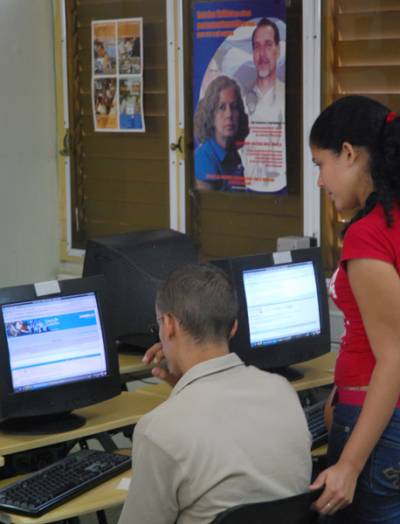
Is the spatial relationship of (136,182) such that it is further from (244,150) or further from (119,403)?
(119,403)

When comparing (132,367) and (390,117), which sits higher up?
(390,117)

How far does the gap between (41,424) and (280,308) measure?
92 centimetres

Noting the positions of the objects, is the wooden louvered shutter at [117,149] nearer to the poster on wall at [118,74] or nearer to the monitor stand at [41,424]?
the poster on wall at [118,74]

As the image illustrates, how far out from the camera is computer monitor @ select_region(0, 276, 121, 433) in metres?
2.75

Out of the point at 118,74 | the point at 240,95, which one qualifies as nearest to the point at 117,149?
the point at 118,74

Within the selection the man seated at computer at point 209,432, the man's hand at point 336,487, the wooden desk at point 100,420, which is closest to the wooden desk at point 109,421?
the wooden desk at point 100,420

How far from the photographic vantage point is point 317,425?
10.2ft

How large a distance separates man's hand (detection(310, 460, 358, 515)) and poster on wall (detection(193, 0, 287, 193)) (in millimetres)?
2760

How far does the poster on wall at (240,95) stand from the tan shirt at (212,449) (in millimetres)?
2831

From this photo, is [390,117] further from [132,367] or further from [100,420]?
[132,367]

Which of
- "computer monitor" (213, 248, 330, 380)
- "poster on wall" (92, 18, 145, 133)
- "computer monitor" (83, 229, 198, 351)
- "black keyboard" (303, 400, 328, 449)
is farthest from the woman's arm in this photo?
"poster on wall" (92, 18, 145, 133)

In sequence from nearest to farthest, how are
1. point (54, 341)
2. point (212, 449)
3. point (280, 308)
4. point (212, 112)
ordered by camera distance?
point (212, 449)
point (54, 341)
point (280, 308)
point (212, 112)

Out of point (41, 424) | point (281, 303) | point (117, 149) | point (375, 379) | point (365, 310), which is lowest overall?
point (41, 424)

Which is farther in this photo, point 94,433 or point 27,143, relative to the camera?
point 27,143
